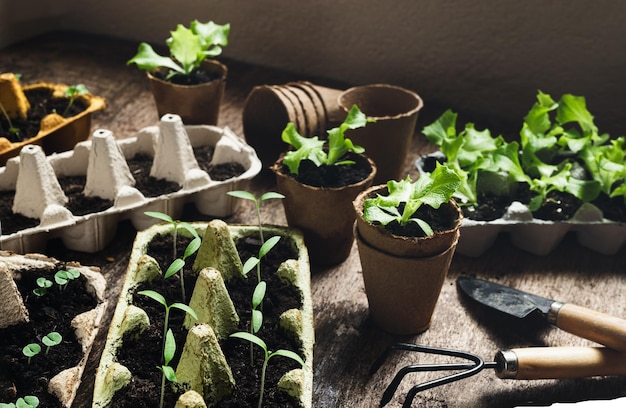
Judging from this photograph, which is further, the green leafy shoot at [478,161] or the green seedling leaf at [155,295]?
the green leafy shoot at [478,161]

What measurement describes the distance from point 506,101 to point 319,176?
0.74m

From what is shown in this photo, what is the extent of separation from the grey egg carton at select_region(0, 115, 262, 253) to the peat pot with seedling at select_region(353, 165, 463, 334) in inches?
13.5

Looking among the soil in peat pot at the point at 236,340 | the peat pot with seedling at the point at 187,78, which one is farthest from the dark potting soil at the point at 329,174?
the peat pot with seedling at the point at 187,78

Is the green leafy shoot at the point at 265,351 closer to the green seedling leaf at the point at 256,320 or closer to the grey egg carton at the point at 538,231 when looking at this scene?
the green seedling leaf at the point at 256,320

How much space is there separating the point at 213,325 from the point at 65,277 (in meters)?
0.24

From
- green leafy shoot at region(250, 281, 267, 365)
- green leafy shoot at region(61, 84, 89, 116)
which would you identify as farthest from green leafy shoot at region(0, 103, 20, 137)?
green leafy shoot at region(250, 281, 267, 365)

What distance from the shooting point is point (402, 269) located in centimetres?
108

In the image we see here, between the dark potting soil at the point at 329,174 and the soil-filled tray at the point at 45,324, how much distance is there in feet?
1.26

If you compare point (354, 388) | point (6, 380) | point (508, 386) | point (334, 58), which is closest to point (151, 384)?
point (6, 380)

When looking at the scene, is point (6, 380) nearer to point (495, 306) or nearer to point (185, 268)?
point (185, 268)

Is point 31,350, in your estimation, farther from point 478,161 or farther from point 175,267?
point 478,161

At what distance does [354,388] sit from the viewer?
105cm

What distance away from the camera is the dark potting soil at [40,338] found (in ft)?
3.07

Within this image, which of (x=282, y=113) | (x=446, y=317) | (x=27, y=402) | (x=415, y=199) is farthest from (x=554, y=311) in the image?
(x=27, y=402)
